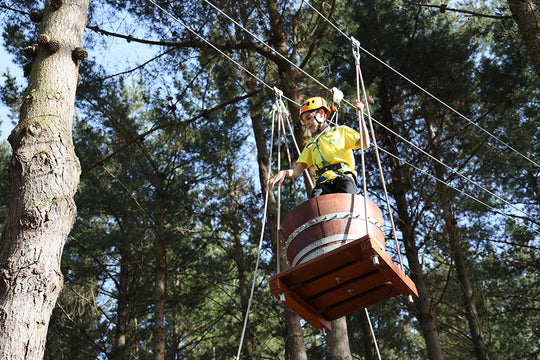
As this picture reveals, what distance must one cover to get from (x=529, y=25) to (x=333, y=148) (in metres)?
2.57

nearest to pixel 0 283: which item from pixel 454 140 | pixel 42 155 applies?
pixel 42 155

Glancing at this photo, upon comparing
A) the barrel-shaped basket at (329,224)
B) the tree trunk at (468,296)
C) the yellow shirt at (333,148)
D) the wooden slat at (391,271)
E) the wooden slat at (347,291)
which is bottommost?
the wooden slat at (391,271)

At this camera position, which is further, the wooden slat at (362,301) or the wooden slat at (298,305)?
the wooden slat at (362,301)

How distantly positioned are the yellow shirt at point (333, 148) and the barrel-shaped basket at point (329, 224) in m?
0.45

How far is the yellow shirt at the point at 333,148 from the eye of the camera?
3.88 metres

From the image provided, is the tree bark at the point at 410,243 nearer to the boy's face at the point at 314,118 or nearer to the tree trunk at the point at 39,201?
the boy's face at the point at 314,118

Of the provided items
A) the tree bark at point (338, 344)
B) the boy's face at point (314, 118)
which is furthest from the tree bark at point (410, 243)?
the boy's face at point (314, 118)

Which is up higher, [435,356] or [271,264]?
[271,264]

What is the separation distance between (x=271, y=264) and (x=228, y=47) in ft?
18.2

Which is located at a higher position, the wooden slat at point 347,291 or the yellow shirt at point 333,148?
the yellow shirt at point 333,148

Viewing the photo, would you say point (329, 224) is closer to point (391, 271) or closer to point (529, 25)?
point (391, 271)

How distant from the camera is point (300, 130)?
19.9ft

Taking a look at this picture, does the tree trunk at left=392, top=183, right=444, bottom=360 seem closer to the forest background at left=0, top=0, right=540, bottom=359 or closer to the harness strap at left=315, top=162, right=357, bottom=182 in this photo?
the forest background at left=0, top=0, right=540, bottom=359

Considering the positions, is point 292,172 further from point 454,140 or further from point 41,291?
point 454,140
